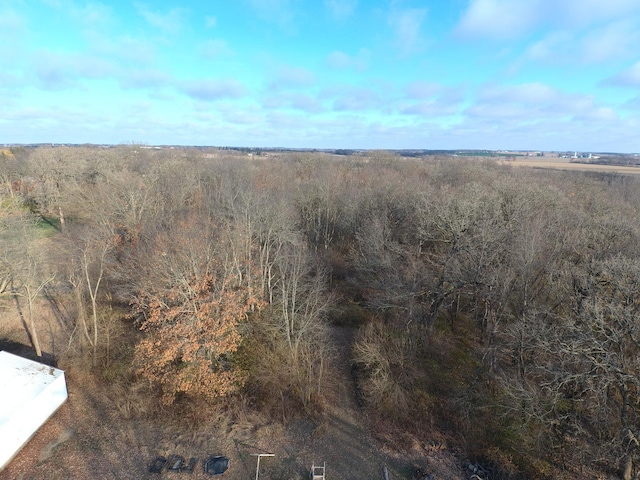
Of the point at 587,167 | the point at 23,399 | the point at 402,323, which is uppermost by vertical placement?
the point at 587,167

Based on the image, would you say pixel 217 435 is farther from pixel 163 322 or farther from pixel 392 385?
pixel 392 385

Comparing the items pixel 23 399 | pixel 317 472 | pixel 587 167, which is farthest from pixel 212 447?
pixel 587 167

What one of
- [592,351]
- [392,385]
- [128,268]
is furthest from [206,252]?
[592,351]

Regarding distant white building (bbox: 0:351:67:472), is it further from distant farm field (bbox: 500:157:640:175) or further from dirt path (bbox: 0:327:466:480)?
distant farm field (bbox: 500:157:640:175)

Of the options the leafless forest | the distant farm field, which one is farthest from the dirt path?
the distant farm field

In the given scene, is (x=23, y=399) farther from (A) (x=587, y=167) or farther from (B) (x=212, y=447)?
(A) (x=587, y=167)

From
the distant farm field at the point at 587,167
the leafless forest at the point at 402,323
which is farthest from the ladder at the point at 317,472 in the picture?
the distant farm field at the point at 587,167

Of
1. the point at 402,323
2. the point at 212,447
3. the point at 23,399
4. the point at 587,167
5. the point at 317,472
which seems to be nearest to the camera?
the point at 317,472
